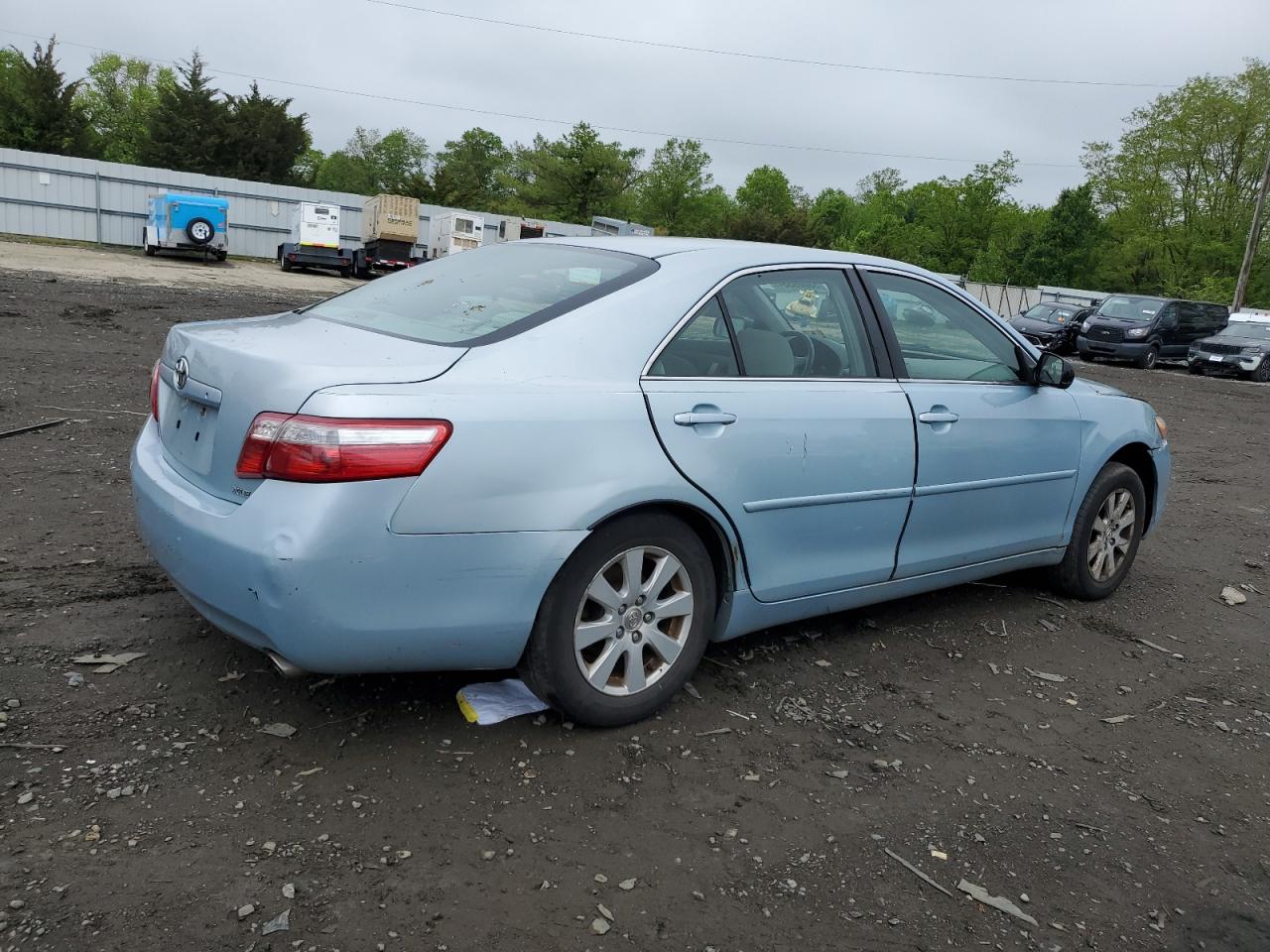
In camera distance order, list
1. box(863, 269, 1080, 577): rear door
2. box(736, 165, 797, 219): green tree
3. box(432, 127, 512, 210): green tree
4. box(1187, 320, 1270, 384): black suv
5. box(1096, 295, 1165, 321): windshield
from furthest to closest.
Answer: box(736, 165, 797, 219): green tree < box(432, 127, 512, 210): green tree < box(1096, 295, 1165, 321): windshield < box(1187, 320, 1270, 384): black suv < box(863, 269, 1080, 577): rear door

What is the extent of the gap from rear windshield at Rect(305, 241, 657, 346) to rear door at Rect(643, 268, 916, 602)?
38 centimetres

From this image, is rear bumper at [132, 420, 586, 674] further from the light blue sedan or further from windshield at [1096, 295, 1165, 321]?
windshield at [1096, 295, 1165, 321]

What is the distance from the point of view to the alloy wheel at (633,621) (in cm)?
318

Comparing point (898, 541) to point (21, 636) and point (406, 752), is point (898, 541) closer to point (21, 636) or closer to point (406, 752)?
point (406, 752)

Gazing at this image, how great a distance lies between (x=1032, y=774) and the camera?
337 cm

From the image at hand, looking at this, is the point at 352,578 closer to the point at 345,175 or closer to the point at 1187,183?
the point at 1187,183

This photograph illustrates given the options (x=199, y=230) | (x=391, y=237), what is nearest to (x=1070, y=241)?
(x=391, y=237)

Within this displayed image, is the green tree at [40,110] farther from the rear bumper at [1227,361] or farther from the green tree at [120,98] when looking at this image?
the rear bumper at [1227,361]

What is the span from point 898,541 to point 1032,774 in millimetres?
1012

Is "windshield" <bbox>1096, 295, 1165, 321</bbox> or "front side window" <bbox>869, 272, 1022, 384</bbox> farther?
"windshield" <bbox>1096, 295, 1165, 321</bbox>

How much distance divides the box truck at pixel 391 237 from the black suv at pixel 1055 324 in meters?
19.6

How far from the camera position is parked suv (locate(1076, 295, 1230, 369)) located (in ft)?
82.6

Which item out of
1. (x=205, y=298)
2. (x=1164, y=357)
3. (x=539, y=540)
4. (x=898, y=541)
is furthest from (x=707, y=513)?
(x=1164, y=357)

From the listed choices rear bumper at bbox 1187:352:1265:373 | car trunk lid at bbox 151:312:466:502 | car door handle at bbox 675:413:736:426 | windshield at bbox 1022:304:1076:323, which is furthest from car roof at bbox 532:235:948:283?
windshield at bbox 1022:304:1076:323
